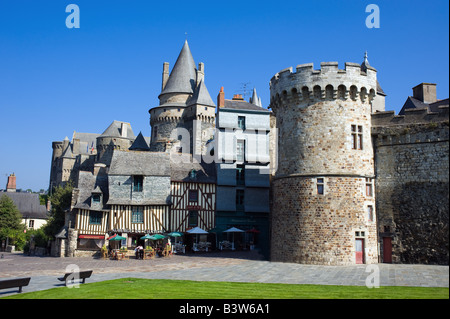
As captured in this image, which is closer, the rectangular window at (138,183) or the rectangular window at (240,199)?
the rectangular window at (138,183)

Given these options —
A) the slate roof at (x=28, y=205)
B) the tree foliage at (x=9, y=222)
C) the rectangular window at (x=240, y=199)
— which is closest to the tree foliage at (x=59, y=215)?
the tree foliage at (x=9, y=222)

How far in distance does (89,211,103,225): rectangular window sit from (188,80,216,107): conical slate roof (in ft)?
67.6

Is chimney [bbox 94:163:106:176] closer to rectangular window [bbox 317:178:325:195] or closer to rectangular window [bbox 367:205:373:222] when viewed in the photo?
rectangular window [bbox 317:178:325:195]

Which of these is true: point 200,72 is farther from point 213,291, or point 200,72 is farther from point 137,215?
point 213,291

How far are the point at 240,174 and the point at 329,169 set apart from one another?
12843mm

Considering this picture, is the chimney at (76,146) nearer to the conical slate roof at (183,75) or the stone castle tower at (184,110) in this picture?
the stone castle tower at (184,110)

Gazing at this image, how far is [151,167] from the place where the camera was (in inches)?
1197

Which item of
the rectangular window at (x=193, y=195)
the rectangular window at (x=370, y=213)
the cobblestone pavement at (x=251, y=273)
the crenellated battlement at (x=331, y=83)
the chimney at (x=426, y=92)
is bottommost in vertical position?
the cobblestone pavement at (x=251, y=273)

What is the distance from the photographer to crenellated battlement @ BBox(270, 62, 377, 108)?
1931cm

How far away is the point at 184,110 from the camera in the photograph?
157ft

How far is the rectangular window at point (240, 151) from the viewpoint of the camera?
31.9 m

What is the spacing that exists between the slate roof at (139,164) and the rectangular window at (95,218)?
9.72ft

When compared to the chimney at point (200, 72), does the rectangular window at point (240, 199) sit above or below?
below

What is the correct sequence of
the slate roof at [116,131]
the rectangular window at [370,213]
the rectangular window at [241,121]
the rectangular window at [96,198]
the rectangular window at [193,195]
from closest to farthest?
the rectangular window at [370,213] → the rectangular window at [96,198] → the rectangular window at [193,195] → the rectangular window at [241,121] → the slate roof at [116,131]
